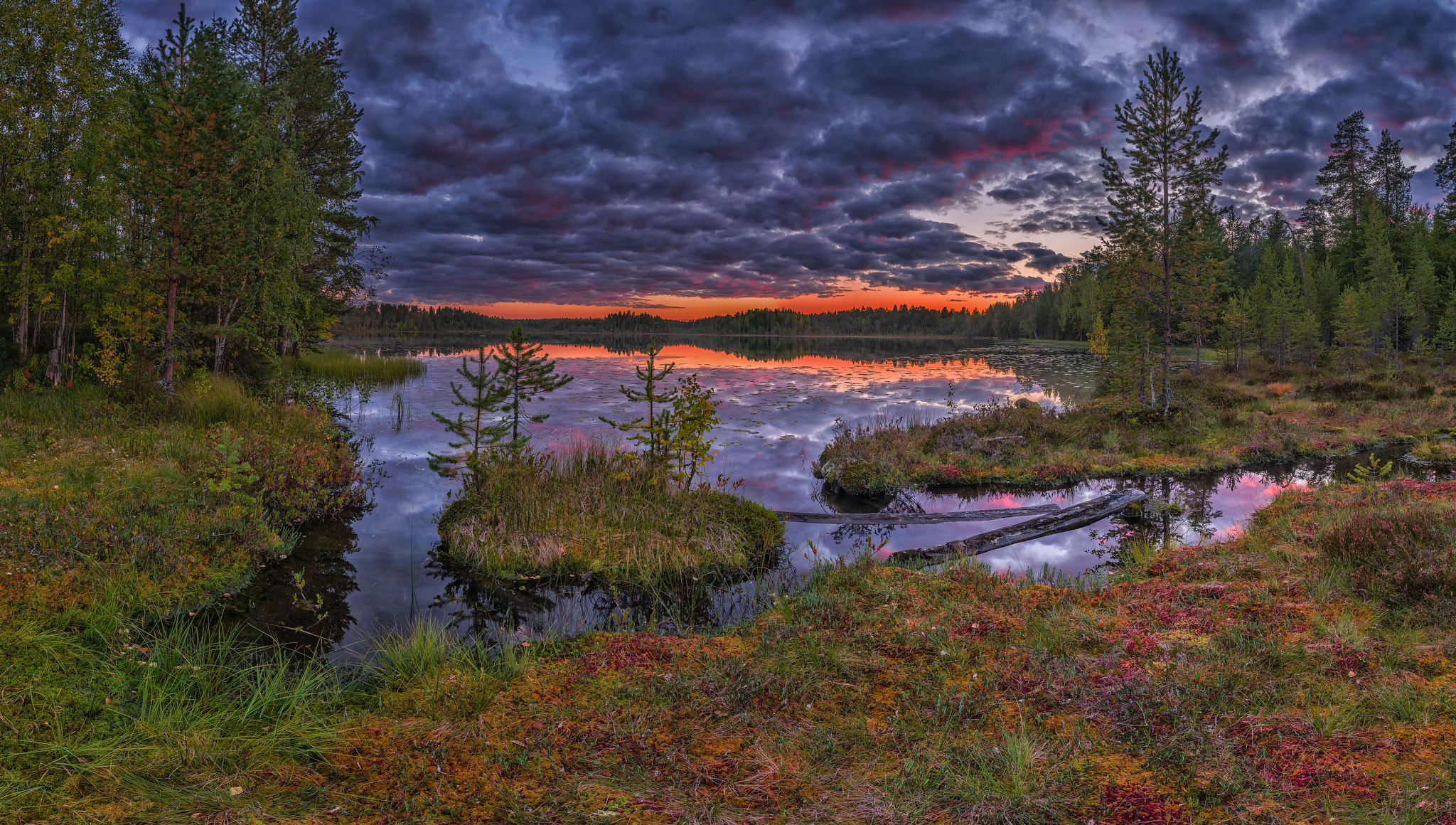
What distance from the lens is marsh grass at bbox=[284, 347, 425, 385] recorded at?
112 feet

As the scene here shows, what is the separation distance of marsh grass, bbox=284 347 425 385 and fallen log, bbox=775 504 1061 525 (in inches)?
1160

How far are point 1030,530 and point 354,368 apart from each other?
3834 cm

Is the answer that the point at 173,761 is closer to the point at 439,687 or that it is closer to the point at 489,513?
the point at 439,687

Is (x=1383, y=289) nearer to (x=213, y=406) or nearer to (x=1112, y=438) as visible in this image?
(x=1112, y=438)

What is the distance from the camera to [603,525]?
10633 millimetres

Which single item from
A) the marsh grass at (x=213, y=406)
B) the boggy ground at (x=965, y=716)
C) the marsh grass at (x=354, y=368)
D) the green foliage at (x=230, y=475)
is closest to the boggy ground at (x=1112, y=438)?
the boggy ground at (x=965, y=716)

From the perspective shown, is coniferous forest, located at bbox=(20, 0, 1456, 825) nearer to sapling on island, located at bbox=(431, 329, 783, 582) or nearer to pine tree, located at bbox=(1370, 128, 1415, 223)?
sapling on island, located at bbox=(431, 329, 783, 582)

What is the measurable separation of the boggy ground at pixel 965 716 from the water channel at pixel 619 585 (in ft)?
5.73

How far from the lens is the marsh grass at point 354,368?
112 feet

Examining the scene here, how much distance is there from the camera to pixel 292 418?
16.5m

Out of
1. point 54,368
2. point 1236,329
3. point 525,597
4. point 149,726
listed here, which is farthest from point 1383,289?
point 54,368

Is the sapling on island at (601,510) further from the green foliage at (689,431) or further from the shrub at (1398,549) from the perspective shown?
the shrub at (1398,549)

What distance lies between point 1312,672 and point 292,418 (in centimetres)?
2023

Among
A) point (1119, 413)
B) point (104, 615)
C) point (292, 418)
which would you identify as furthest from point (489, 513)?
point (1119, 413)
